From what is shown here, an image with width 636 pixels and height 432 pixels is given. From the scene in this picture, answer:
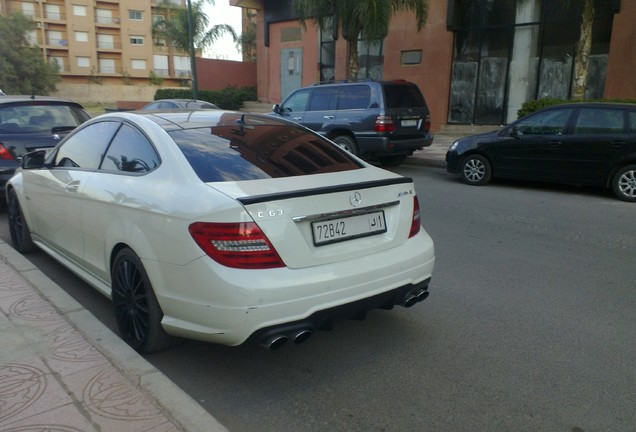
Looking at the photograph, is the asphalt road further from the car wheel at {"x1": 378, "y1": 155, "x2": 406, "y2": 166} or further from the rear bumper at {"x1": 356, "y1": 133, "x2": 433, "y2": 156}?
the car wheel at {"x1": 378, "y1": 155, "x2": 406, "y2": 166}

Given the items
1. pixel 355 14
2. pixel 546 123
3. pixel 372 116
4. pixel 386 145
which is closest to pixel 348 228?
pixel 546 123

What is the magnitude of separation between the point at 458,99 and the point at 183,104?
9.58 m

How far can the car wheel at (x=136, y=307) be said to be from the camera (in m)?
3.34

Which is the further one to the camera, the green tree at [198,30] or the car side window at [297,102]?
the green tree at [198,30]

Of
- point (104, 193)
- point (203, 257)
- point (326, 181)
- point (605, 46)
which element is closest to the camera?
point (203, 257)

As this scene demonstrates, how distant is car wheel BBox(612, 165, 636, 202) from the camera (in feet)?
28.0

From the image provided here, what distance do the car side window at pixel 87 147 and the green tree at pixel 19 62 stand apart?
47.0 meters

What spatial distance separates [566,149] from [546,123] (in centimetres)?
64

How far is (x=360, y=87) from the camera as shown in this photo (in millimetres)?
11766

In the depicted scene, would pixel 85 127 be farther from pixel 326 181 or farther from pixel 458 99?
pixel 458 99

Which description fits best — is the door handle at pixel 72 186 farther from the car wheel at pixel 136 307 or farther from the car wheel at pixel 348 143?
the car wheel at pixel 348 143

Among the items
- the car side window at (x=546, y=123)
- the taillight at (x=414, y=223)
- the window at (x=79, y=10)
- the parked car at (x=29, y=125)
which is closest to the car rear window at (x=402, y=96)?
the car side window at (x=546, y=123)

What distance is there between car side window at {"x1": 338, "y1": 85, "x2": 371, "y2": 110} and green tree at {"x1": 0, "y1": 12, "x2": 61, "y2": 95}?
4194 centimetres

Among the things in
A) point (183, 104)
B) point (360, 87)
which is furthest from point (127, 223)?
point (183, 104)
